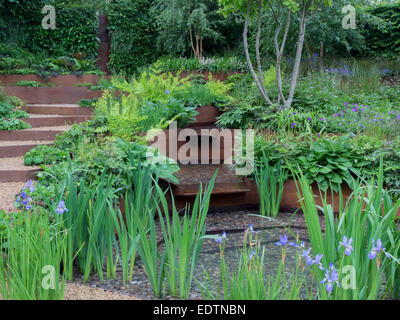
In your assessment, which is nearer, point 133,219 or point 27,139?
point 133,219

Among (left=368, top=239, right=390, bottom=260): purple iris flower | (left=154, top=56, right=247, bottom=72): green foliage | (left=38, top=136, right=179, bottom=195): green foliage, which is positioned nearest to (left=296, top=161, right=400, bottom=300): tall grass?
(left=368, top=239, right=390, bottom=260): purple iris flower

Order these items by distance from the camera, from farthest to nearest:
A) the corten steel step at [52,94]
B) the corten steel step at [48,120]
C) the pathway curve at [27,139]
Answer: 1. the corten steel step at [52,94]
2. the corten steel step at [48,120]
3. the pathway curve at [27,139]

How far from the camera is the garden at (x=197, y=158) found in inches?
82.2

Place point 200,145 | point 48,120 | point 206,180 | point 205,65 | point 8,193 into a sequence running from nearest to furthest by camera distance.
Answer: point 8,193
point 206,180
point 48,120
point 200,145
point 205,65

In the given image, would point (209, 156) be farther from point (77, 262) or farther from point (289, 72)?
point (289, 72)

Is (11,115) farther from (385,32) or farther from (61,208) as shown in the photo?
(385,32)

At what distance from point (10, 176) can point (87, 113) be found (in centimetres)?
250

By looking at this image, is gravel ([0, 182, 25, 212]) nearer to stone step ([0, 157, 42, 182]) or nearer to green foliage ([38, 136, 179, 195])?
stone step ([0, 157, 42, 182])

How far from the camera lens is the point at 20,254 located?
1990 mm

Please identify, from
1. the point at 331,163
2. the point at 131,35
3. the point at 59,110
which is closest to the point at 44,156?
the point at 59,110

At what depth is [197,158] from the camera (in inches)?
234

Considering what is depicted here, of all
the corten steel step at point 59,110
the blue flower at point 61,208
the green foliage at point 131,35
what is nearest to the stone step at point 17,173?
the blue flower at point 61,208

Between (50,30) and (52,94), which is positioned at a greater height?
(50,30)

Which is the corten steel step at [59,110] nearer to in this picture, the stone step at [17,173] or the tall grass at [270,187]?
the stone step at [17,173]
